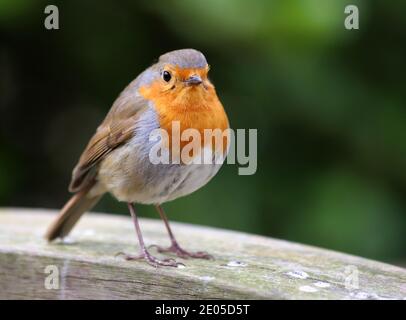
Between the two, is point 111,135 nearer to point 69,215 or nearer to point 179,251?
point 69,215

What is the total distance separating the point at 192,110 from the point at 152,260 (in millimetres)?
622

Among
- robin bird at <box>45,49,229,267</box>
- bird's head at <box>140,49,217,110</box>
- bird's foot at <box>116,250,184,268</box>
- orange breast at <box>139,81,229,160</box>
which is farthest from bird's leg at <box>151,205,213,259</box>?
bird's head at <box>140,49,217,110</box>

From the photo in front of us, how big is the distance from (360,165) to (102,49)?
1683mm

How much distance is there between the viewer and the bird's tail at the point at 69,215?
3.39 metres

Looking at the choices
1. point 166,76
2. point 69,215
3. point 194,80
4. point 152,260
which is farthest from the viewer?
point 69,215

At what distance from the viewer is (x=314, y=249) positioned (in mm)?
3186

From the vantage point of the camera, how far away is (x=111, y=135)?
3.40 metres

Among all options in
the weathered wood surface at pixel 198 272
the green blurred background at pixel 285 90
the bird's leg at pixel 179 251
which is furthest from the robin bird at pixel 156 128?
the green blurred background at pixel 285 90

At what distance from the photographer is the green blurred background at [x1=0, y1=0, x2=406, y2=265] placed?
3.80 metres

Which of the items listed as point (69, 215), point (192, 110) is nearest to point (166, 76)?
point (192, 110)

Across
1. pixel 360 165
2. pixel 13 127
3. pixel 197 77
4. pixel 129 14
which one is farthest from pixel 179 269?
pixel 13 127

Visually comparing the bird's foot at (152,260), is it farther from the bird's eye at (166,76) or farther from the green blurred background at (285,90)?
→ the green blurred background at (285,90)

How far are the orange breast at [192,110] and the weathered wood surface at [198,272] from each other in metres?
0.48
